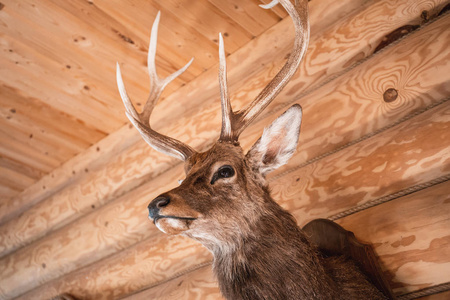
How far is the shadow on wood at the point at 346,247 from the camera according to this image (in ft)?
7.08

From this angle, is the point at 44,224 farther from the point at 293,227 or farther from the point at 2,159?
the point at 293,227

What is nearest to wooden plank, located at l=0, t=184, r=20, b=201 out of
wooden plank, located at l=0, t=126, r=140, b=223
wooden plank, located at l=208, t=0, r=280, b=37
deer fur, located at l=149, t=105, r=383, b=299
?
wooden plank, located at l=0, t=126, r=140, b=223

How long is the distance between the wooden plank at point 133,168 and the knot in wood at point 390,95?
894 mm

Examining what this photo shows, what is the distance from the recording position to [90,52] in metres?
3.55

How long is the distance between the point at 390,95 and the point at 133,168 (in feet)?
7.64

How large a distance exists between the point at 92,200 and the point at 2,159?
3.83 ft

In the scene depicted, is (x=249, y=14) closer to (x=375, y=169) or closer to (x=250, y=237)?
(x=375, y=169)

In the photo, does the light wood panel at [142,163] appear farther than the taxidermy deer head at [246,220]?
Yes

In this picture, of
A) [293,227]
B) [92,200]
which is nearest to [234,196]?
[293,227]

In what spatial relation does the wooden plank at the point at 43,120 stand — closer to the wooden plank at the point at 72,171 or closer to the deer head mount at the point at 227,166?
the wooden plank at the point at 72,171

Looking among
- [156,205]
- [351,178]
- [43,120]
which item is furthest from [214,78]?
[156,205]

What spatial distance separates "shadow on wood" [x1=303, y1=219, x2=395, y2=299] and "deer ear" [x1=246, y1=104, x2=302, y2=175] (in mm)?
430

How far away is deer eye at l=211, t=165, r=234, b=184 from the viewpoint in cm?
→ 216

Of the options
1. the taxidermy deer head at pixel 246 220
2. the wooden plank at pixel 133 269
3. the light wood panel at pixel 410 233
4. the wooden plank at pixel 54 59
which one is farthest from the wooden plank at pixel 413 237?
the wooden plank at pixel 54 59
